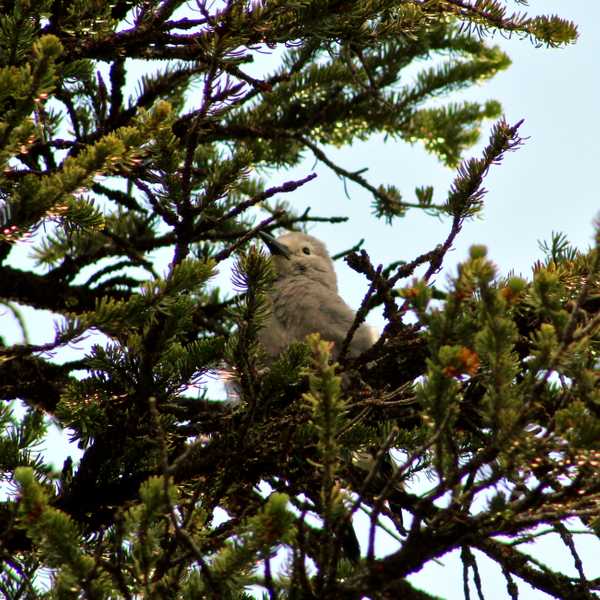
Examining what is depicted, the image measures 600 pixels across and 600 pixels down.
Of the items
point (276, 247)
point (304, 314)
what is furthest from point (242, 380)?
point (276, 247)

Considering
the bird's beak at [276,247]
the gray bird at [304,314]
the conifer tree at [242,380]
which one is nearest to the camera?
the conifer tree at [242,380]

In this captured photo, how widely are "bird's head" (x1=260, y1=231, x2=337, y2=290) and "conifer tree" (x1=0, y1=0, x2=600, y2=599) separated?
113 centimetres

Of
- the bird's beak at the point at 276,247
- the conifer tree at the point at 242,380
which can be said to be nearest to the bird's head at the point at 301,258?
the bird's beak at the point at 276,247

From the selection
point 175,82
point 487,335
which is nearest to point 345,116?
point 175,82

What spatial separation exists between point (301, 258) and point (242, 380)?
9.68 feet

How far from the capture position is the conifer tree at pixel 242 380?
214 centimetres

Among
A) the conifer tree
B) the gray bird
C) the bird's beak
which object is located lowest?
the conifer tree

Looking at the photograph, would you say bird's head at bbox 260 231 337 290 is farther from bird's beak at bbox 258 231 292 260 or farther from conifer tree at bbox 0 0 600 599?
conifer tree at bbox 0 0 600 599

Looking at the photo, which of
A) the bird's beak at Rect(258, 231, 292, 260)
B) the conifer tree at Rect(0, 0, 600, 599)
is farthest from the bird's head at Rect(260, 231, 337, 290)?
the conifer tree at Rect(0, 0, 600, 599)

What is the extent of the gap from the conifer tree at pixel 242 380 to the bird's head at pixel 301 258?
113cm

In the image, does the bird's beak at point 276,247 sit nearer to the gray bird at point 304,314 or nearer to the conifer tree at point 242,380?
the gray bird at point 304,314

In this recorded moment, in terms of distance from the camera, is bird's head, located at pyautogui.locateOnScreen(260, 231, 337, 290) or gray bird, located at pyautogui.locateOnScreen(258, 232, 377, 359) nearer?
gray bird, located at pyautogui.locateOnScreen(258, 232, 377, 359)

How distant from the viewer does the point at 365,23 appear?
3.60 m

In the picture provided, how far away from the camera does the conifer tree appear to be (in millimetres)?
2141
